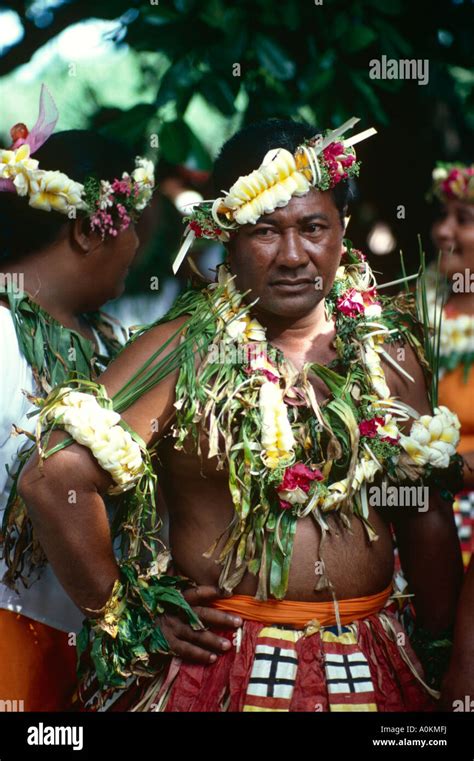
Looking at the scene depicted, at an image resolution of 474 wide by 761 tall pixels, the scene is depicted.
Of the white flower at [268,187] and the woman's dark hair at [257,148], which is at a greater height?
the woman's dark hair at [257,148]

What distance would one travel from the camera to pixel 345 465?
3.09 m

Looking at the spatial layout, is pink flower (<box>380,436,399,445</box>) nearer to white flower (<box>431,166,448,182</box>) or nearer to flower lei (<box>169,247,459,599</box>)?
flower lei (<box>169,247,459,599</box>)

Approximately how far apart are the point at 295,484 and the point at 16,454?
94 cm

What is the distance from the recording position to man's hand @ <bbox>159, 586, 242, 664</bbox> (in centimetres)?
302

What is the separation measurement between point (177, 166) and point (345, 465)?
94.8 inches

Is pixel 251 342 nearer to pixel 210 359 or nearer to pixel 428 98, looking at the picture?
pixel 210 359

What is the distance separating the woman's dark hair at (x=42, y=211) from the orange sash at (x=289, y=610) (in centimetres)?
143

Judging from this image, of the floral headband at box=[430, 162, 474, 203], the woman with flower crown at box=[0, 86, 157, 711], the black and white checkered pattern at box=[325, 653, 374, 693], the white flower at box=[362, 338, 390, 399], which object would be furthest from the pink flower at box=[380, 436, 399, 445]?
the floral headband at box=[430, 162, 474, 203]

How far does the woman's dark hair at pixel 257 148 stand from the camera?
3084mm

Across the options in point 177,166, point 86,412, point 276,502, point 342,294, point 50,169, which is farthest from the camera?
point 177,166

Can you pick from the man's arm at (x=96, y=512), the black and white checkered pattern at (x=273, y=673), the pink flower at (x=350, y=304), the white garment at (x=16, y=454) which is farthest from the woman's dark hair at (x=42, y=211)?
the black and white checkered pattern at (x=273, y=673)

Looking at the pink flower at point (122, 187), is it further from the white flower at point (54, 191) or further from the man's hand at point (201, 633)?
the man's hand at point (201, 633)
